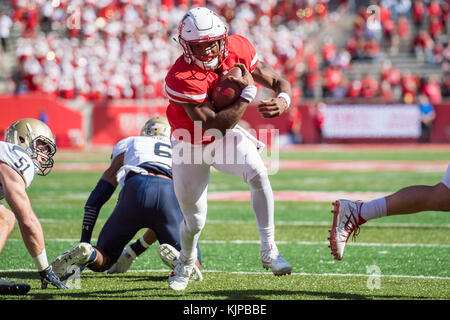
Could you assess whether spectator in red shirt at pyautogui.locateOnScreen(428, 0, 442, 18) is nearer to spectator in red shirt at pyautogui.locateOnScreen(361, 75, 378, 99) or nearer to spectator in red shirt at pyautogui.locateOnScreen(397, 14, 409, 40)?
spectator in red shirt at pyautogui.locateOnScreen(397, 14, 409, 40)

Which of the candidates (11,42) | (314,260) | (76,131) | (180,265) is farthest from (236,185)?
(11,42)

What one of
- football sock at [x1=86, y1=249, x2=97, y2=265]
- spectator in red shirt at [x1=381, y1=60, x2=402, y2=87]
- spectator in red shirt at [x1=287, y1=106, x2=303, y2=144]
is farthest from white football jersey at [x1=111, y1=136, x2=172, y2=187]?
spectator in red shirt at [x1=381, y1=60, x2=402, y2=87]

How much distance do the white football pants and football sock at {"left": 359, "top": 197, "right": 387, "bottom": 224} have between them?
56 cm

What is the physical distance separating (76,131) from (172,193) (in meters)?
13.9

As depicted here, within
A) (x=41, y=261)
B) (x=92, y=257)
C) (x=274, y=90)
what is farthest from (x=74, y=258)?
(x=274, y=90)

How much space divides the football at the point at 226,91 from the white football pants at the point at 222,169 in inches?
9.2

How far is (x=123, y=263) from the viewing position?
4863 millimetres

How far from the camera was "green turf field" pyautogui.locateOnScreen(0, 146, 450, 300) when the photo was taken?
4.09m

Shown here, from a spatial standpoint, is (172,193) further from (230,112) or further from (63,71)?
(63,71)

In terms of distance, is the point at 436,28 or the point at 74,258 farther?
the point at 436,28

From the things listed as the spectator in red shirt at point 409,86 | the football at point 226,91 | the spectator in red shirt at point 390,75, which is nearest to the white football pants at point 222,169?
the football at point 226,91

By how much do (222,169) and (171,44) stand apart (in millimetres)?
17197

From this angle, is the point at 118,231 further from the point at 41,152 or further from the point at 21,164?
the point at 21,164

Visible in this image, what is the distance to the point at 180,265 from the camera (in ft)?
14.2
